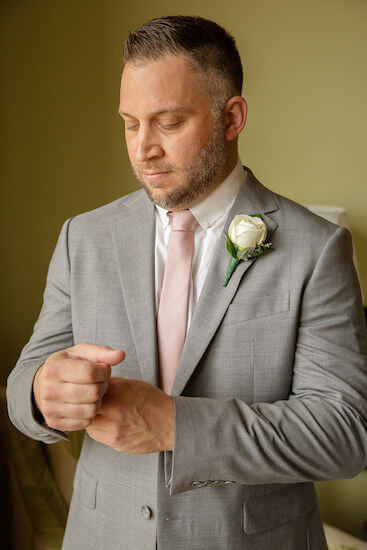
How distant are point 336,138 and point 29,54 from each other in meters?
1.57

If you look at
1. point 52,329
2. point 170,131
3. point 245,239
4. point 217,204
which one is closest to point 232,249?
point 245,239

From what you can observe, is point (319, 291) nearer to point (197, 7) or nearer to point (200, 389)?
point (200, 389)

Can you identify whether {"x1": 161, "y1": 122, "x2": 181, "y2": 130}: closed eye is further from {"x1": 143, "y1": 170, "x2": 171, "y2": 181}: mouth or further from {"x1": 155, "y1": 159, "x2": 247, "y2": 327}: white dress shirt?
{"x1": 155, "y1": 159, "x2": 247, "y2": 327}: white dress shirt

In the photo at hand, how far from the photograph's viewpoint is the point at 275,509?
143 cm

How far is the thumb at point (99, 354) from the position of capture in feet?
3.82

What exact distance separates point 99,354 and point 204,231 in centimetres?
48

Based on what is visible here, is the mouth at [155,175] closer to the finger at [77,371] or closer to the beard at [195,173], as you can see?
the beard at [195,173]

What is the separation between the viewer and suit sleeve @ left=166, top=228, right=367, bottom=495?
4.06 ft

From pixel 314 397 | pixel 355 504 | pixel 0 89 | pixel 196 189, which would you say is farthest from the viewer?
pixel 355 504

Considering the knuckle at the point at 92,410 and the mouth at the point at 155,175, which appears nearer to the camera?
the knuckle at the point at 92,410

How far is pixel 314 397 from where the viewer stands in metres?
1.34

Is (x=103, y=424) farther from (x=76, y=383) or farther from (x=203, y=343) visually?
(x=203, y=343)

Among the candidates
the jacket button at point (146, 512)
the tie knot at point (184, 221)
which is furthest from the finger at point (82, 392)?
the tie knot at point (184, 221)

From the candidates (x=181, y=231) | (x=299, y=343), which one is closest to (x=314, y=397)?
(x=299, y=343)
